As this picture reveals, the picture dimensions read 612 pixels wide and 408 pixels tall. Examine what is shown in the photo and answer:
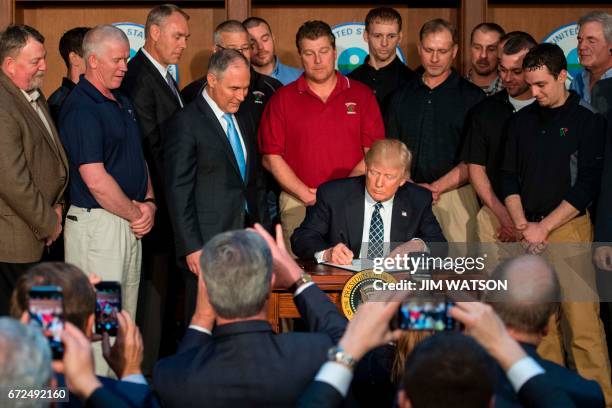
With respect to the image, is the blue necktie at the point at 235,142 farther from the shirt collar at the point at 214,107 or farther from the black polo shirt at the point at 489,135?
the black polo shirt at the point at 489,135

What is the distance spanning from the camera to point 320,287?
12.8 feet

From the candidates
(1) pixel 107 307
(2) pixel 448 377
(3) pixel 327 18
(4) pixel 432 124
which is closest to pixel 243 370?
(1) pixel 107 307

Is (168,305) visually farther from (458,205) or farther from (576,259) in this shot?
(576,259)

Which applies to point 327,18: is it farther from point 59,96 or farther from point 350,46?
point 59,96

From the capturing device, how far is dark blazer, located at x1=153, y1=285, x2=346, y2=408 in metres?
2.41

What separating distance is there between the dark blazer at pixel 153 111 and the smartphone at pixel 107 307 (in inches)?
99.5

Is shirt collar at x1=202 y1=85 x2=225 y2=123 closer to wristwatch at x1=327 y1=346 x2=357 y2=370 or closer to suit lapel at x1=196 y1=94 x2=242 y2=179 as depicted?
suit lapel at x1=196 y1=94 x2=242 y2=179

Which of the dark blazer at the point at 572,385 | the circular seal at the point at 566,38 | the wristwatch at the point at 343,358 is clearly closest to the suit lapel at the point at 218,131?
the dark blazer at the point at 572,385


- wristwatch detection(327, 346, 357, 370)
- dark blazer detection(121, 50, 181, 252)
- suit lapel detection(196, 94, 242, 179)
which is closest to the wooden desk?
suit lapel detection(196, 94, 242, 179)

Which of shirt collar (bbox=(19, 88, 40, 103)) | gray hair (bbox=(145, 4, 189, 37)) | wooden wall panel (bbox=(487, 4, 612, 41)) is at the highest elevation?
wooden wall panel (bbox=(487, 4, 612, 41))

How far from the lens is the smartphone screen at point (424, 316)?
7.47ft

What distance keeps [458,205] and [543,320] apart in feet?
9.24

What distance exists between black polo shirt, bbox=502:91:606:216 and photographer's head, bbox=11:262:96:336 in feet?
9.45

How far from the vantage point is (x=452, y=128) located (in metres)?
5.27
